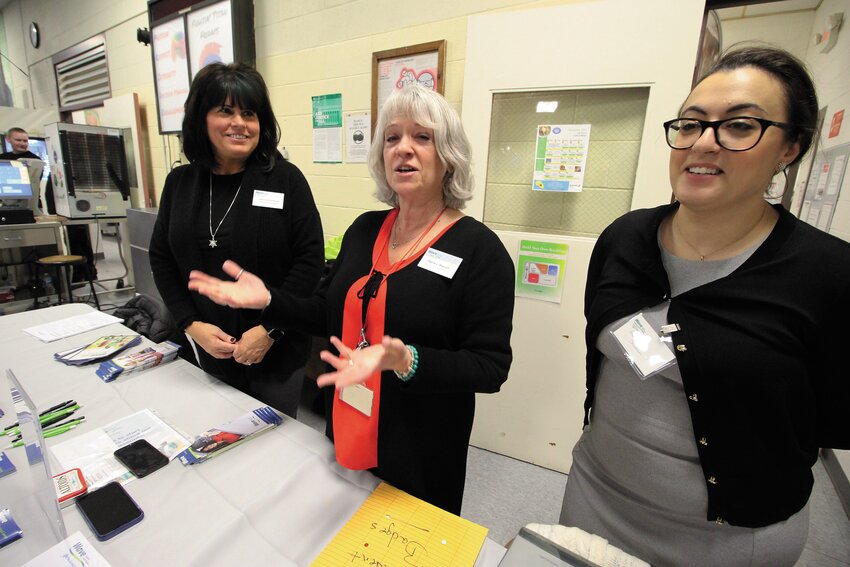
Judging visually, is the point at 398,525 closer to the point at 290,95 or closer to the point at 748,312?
the point at 748,312

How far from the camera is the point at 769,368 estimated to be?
0.77 meters

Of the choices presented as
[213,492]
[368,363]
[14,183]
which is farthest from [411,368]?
[14,183]

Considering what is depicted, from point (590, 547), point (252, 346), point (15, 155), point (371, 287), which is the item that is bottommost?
point (590, 547)

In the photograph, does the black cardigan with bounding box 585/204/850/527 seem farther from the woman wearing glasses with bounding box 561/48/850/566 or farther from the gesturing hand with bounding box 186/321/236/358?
the gesturing hand with bounding box 186/321/236/358

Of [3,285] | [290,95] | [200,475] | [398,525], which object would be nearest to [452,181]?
[398,525]

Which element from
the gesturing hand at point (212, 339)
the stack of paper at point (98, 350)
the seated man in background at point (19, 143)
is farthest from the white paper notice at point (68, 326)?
the seated man in background at point (19, 143)

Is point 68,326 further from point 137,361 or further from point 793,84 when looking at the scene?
point 793,84

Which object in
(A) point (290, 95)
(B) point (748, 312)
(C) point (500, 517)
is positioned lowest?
(C) point (500, 517)

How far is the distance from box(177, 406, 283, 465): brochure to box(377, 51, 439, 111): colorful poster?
1630mm

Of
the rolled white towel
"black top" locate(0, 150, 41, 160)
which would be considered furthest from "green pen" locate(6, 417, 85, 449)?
"black top" locate(0, 150, 41, 160)

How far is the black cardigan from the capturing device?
30.4 inches

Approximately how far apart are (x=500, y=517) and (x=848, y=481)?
1725 mm

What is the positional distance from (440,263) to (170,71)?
3685 mm

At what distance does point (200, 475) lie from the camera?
908 mm
